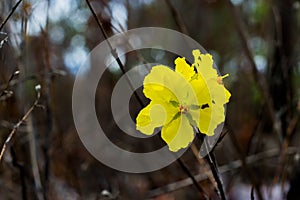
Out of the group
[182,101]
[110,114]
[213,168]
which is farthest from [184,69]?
[110,114]

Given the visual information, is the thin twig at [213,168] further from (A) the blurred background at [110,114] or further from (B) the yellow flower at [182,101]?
(A) the blurred background at [110,114]

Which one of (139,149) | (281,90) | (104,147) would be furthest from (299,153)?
(139,149)

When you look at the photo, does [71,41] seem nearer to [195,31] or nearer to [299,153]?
[195,31]

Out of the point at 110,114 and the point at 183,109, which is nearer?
the point at 183,109

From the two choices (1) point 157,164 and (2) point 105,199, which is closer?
(2) point 105,199

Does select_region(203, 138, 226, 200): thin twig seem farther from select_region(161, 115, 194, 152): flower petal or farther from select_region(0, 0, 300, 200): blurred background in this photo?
select_region(0, 0, 300, 200): blurred background

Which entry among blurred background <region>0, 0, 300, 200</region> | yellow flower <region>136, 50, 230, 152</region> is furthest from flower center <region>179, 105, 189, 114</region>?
blurred background <region>0, 0, 300, 200</region>

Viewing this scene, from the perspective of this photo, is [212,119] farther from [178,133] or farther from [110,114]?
[110,114]
